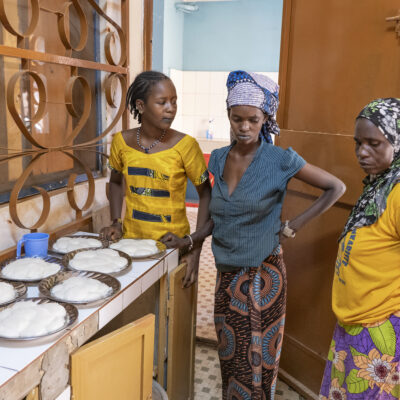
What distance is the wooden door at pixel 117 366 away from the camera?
1.13 metres

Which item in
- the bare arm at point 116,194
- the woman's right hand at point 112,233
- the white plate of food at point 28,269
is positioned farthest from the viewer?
the bare arm at point 116,194

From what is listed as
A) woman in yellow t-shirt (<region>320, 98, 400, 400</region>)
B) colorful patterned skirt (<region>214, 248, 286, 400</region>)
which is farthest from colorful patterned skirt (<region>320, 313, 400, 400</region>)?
colorful patterned skirt (<region>214, 248, 286, 400</region>)

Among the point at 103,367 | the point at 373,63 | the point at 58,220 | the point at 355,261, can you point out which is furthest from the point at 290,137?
the point at 103,367

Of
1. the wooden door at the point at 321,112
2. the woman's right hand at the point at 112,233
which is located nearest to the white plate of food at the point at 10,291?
the woman's right hand at the point at 112,233

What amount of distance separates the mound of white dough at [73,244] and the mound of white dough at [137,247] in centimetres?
9

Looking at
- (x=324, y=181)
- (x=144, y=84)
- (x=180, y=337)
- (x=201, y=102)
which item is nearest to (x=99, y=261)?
(x=180, y=337)

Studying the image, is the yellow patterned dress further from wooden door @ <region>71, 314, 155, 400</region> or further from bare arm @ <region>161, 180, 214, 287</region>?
wooden door @ <region>71, 314, 155, 400</region>

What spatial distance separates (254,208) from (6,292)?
857 mm

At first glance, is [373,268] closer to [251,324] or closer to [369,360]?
[369,360]

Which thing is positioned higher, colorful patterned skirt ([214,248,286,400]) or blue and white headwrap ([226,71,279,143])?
blue and white headwrap ([226,71,279,143])

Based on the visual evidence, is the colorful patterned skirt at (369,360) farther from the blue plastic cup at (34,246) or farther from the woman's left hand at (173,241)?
the blue plastic cup at (34,246)

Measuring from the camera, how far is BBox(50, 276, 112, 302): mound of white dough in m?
1.25

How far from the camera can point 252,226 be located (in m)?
1.57

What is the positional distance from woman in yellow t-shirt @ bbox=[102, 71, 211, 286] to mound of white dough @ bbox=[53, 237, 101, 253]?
10cm
